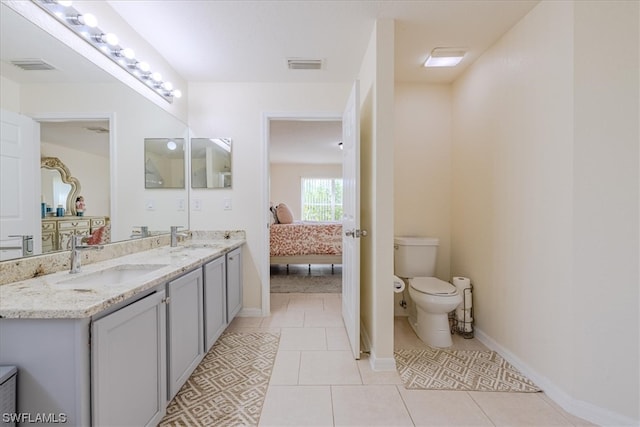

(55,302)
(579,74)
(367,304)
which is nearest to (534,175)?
(579,74)

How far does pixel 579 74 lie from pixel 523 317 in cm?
147

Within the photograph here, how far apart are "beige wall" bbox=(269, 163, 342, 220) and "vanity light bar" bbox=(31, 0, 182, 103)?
5658mm

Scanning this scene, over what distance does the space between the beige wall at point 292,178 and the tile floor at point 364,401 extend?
19.5 ft

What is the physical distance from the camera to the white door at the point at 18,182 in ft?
3.98

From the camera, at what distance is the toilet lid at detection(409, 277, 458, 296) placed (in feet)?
7.16

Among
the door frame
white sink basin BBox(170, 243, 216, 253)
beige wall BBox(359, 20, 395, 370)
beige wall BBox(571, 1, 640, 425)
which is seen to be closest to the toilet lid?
beige wall BBox(359, 20, 395, 370)

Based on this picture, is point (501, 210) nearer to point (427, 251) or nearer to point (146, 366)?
point (427, 251)

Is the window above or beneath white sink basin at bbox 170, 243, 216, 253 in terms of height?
above

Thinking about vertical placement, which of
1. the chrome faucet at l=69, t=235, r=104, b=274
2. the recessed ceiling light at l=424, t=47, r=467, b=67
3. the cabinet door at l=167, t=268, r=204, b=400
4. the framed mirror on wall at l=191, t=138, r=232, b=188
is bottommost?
the cabinet door at l=167, t=268, r=204, b=400

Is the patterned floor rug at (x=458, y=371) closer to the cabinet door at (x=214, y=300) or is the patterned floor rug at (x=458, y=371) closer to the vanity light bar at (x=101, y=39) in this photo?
the cabinet door at (x=214, y=300)

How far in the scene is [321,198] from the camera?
26.6ft

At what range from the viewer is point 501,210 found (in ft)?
6.81

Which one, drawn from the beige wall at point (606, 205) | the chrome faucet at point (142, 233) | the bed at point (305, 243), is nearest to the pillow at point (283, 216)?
the bed at point (305, 243)

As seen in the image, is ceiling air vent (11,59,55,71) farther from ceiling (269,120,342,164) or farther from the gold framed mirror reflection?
ceiling (269,120,342,164)
